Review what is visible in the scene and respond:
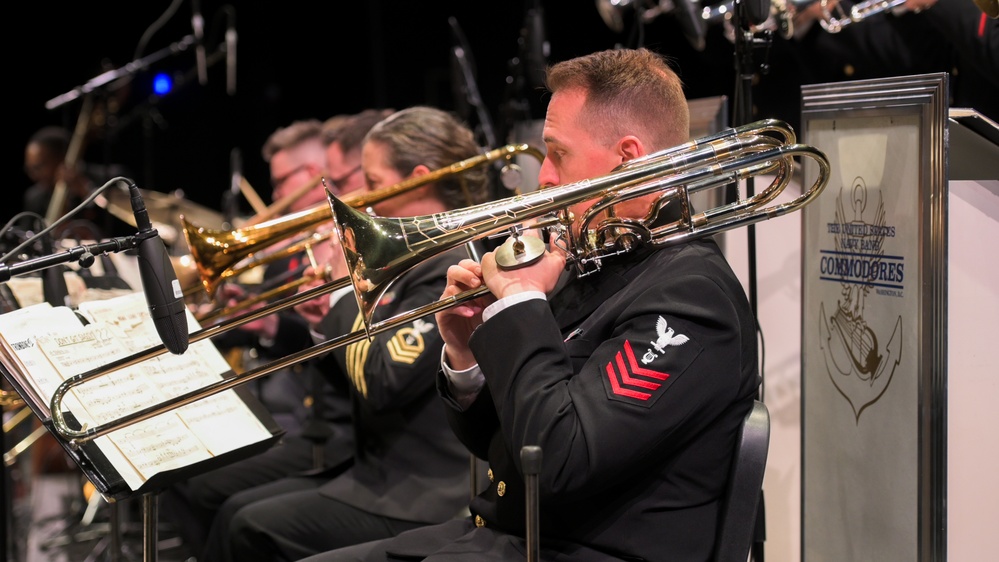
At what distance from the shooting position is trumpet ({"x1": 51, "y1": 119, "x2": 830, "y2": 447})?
1934 millimetres

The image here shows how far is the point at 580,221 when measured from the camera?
2000 mm

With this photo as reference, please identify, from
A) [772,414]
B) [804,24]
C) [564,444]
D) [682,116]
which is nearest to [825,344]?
[772,414]

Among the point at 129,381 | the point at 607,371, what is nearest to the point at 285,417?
the point at 129,381

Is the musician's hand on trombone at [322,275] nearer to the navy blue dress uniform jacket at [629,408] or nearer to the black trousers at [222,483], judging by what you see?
the black trousers at [222,483]

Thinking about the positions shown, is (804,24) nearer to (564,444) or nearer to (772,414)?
(772,414)

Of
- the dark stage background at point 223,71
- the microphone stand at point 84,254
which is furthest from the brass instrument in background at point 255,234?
the dark stage background at point 223,71

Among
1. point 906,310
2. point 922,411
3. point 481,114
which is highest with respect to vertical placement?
point 481,114

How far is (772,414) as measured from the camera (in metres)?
2.95

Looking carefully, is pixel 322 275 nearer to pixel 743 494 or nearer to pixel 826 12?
pixel 743 494

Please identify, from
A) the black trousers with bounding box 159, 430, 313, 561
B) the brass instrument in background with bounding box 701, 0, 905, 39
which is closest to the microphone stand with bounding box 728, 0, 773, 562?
the brass instrument in background with bounding box 701, 0, 905, 39

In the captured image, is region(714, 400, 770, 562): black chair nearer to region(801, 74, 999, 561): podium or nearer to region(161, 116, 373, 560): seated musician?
region(801, 74, 999, 561): podium

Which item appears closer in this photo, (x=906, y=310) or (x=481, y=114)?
(x=906, y=310)

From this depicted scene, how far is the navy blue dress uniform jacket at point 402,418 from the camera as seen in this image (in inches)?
109

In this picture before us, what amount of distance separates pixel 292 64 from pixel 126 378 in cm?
645
